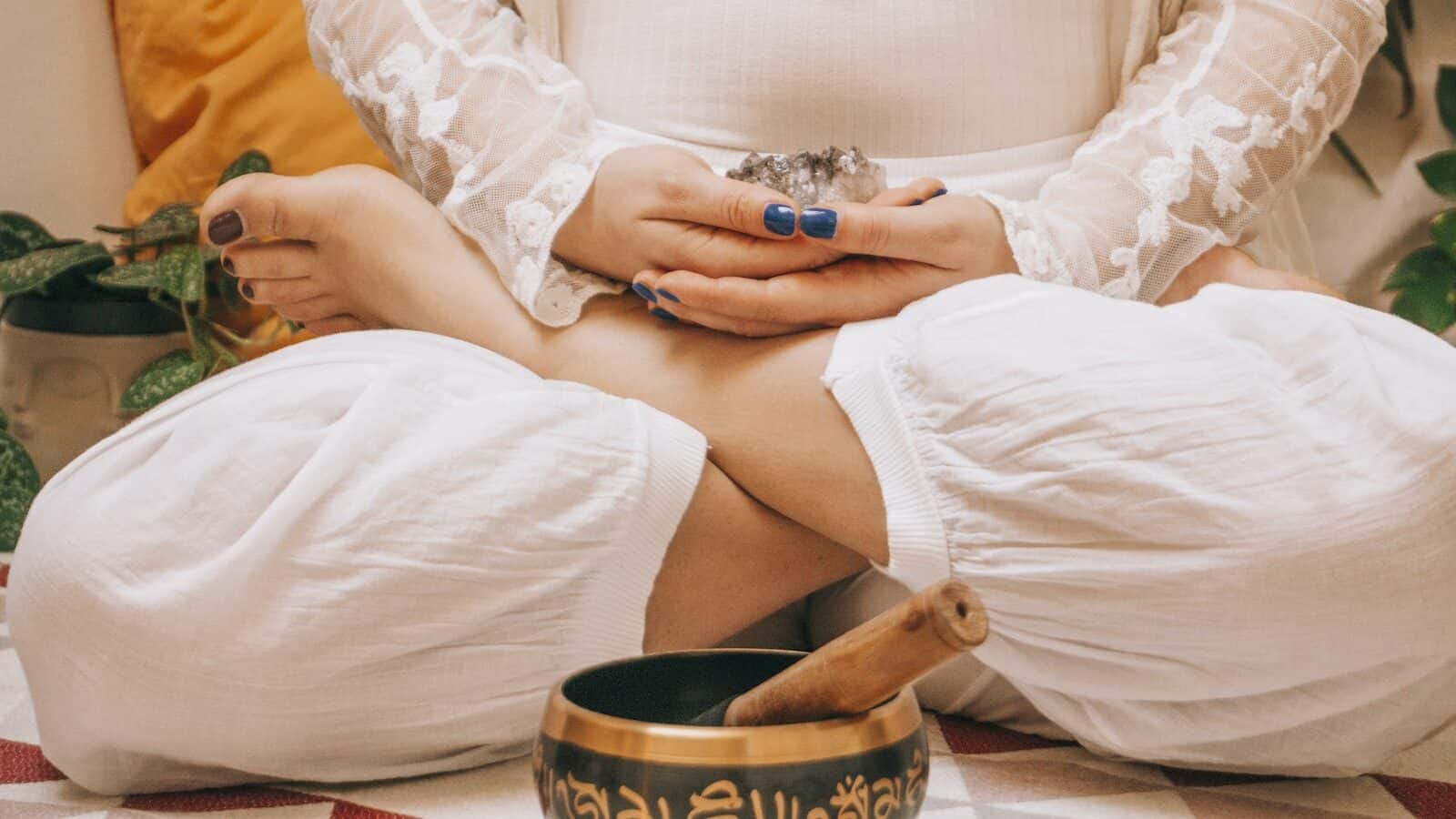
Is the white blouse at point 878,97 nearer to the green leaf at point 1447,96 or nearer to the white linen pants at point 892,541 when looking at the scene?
the white linen pants at point 892,541

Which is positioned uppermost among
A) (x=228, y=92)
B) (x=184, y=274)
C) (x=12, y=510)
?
(x=228, y=92)

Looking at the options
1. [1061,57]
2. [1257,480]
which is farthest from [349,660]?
[1061,57]

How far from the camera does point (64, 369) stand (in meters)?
1.31

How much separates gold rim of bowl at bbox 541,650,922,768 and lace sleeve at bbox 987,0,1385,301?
51 centimetres

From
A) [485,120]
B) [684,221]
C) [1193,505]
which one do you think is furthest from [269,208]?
[1193,505]

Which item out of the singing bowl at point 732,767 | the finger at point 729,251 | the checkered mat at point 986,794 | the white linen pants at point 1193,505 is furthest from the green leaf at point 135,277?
the singing bowl at point 732,767

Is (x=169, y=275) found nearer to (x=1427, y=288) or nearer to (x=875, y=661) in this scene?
(x=875, y=661)

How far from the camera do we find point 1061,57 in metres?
0.96

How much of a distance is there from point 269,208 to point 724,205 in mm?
316

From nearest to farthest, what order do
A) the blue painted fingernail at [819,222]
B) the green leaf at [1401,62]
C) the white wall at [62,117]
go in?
1. the blue painted fingernail at [819,222]
2. the white wall at [62,117]
3. the green leaf at [1401,62]

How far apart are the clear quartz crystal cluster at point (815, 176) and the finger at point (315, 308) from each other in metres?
0.31

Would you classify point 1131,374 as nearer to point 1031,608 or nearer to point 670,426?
point 1031,608

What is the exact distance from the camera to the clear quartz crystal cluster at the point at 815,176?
78 cm

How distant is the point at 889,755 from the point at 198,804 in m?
0.41
